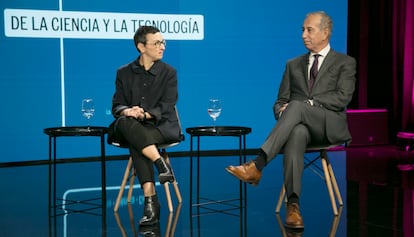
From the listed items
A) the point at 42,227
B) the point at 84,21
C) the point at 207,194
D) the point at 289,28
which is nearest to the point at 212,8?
the point at 289,28

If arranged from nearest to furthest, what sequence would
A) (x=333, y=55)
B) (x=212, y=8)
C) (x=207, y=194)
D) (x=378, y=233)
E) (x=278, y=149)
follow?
(x=378, y=233) < (x=278, y=149) < (x=333, y=55) < (x=207, y=194) < (x=212, y=8)

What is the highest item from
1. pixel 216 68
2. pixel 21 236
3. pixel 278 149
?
pixel 216 68

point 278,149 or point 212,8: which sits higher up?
point 212,8

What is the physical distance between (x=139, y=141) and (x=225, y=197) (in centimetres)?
105

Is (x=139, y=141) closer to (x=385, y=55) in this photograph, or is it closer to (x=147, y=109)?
(x=147, y=109)

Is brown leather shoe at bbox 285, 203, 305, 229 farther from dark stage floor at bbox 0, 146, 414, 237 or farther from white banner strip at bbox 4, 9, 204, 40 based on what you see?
white banner strip at bbox 4, 9, 204, 40

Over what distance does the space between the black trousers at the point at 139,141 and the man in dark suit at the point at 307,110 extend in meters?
0.50

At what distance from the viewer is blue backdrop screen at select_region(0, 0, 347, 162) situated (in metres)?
6.21

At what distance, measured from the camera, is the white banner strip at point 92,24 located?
614 centimetres

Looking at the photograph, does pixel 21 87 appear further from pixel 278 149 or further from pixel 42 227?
pixel 278 149

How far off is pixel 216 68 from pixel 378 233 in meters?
3.42

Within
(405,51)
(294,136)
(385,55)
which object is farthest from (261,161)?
(385,55)

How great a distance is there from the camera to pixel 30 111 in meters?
6.27

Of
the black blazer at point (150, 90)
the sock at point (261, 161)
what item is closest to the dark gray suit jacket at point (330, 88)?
the sock at point (261, 161)
